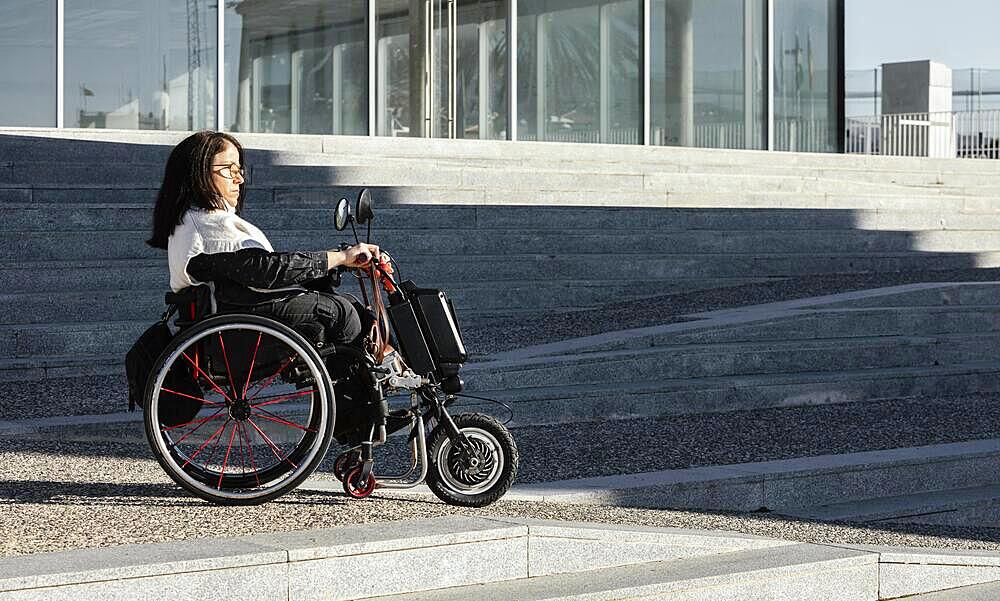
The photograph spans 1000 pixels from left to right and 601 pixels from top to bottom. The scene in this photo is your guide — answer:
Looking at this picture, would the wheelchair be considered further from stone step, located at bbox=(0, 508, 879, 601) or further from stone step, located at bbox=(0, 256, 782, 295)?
stone step, located at bbox=(0, 256, 782, 295)

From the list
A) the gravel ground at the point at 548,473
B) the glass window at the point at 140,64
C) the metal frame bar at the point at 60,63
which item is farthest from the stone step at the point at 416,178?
the gravel ground at the point at 548,473

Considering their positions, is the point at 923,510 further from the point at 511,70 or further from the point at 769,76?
the point at 769,76

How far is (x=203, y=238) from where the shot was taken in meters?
4.92

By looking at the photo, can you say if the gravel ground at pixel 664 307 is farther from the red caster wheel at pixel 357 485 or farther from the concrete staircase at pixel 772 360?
the red caster wheel at pixel 357 485

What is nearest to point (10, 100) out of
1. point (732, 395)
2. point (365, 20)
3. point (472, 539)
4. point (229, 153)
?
point (365, 20)

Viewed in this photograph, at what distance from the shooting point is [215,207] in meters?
4.99

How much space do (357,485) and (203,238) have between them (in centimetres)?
104

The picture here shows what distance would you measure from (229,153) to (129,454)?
1.69 m

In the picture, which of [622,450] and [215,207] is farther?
[622,450]

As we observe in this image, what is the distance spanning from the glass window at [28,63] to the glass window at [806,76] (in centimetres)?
1082

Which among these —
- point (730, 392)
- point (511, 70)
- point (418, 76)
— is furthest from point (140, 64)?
point (730, 392)

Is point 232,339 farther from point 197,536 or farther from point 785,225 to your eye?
point 785,225

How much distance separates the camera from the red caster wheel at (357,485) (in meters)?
5.05

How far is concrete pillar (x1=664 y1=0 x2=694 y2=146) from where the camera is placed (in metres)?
20.7
